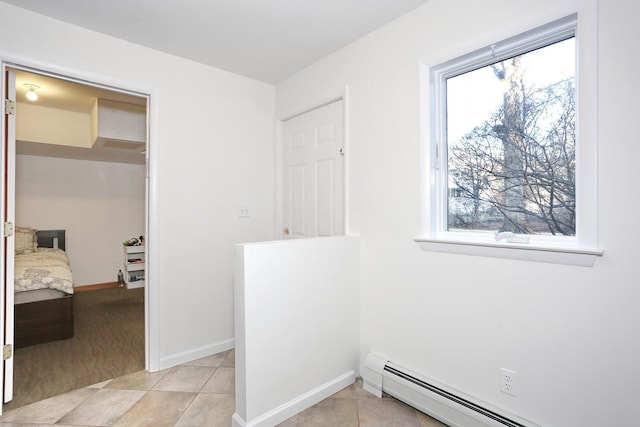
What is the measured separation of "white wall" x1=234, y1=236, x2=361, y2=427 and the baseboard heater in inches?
8.9

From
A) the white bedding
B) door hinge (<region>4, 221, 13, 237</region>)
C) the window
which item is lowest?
the white bedding

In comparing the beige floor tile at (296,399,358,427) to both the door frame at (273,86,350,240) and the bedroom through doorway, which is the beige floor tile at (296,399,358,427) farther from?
the bedroom through doorway

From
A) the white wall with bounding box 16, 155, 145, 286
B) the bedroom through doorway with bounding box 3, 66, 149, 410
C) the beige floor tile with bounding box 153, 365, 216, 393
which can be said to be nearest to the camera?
the beige floor tile with bounding box 153, 365, 216, 393

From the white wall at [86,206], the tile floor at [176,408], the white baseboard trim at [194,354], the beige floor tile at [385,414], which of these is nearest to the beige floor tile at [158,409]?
the tile floor at [176,408]

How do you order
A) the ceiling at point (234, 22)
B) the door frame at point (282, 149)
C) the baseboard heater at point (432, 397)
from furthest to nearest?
the door frame at point (282, 149), the ceiling at point (234, 22), the baseboard heater at point (432, 397)

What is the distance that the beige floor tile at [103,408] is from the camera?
1816mm

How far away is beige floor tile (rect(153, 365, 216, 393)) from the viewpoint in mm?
2189

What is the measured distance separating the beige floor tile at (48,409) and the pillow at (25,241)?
3.23 m

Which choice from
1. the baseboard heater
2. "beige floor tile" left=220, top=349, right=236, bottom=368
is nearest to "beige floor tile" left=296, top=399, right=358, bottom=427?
the baseboard heater

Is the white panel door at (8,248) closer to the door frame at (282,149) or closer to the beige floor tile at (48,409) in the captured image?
the beige floor tile at (48,409)

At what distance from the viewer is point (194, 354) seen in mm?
2643

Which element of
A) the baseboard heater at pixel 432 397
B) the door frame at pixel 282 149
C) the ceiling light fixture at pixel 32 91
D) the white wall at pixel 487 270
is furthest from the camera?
the ceiling light fixture at pixel 32 91

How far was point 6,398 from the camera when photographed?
197 cm

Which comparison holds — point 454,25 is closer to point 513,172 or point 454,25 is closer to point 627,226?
point 513,172
